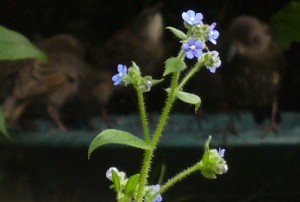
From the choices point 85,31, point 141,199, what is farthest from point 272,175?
point 141,199

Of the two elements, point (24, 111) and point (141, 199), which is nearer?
point (141, 199)

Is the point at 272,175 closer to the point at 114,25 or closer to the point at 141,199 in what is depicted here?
the point at 114,25

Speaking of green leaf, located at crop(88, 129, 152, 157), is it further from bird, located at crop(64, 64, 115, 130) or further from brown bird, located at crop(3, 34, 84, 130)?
bird, located at crop(64, 64, 115, 130)

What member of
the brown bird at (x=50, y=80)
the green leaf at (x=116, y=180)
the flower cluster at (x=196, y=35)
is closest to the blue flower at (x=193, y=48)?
the flower cluster at (x=196, y=35)

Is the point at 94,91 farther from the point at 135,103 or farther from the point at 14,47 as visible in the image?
the point at 14,47

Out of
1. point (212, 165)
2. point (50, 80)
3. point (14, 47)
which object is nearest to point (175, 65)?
point (212, 165)

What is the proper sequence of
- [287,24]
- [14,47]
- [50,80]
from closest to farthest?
[14,47] → [50,80] → [287,24]
